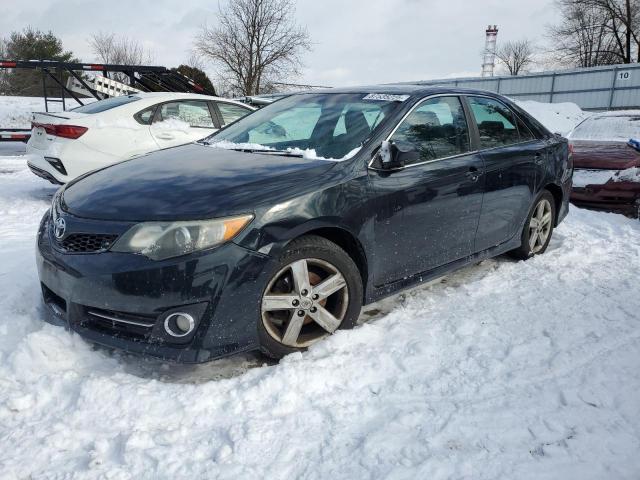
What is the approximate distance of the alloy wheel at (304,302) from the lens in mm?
2752

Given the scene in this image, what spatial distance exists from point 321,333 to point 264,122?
5.89ft

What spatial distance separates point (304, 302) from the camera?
2.83 meters

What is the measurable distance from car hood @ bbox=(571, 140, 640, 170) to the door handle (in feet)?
13.1

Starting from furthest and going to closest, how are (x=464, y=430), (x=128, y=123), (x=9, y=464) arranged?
(x=128, y=123)
(x=464, y=430)
(x=9, y=464)

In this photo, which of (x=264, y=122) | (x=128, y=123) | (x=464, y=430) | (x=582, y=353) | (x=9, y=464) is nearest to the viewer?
(x=9, y=464)

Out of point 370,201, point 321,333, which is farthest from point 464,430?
point 370,201

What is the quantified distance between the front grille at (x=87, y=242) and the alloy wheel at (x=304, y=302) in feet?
2.68

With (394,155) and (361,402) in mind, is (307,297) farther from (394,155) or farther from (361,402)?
(394,155)

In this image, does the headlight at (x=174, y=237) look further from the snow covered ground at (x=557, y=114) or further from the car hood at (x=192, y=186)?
the snow covered ground at (x=557, y=114)

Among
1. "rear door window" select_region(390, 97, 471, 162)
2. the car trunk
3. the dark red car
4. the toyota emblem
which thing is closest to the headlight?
the toyota emblem

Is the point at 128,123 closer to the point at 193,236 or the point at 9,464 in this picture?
the point at 193,236

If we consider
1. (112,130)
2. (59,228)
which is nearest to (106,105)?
(112,130)

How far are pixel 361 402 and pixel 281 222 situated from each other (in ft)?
3.17

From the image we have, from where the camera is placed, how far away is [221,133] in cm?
416
